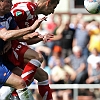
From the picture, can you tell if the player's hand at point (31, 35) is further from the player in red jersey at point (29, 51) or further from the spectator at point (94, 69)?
the spectator at point (94, 69)

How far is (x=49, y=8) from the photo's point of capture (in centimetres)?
920

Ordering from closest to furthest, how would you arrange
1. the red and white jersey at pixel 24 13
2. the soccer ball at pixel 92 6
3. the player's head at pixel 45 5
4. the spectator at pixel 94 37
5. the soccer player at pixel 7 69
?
the soccer player at pixel 7 69 → the red and white jersey at pixel 24 13 → the player's head at pixel 45 5 → the soccer ball at pixel 92 6 → the spectator at pixel 94 37

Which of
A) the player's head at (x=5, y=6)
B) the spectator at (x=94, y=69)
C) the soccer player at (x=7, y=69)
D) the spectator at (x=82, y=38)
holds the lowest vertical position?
the spectator at (x=94, y=69)

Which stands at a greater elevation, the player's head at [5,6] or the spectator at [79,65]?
the player's head at [5,6]

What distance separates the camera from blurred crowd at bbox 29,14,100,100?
12.8 meters

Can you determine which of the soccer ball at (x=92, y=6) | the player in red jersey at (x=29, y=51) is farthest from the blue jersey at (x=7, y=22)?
the soccer ball at (x=92, y=6)

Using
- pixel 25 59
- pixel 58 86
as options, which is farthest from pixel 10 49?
pixel 58 86

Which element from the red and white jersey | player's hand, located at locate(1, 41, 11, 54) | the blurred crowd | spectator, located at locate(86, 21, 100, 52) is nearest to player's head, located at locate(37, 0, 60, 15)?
the red and white jersey

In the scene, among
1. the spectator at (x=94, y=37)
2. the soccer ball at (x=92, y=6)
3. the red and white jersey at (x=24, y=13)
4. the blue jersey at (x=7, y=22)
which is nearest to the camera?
the blue jersey at (x=7, y=22)

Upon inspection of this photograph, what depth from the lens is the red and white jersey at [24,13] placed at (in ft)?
29.5

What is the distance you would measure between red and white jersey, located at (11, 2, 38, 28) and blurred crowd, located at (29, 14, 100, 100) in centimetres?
385

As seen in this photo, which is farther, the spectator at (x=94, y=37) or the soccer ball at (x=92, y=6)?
the spectator at (x=94, y=37)

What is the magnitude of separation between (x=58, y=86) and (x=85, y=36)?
1.49 m

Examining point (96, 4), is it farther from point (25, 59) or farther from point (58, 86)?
point (58, 86)
